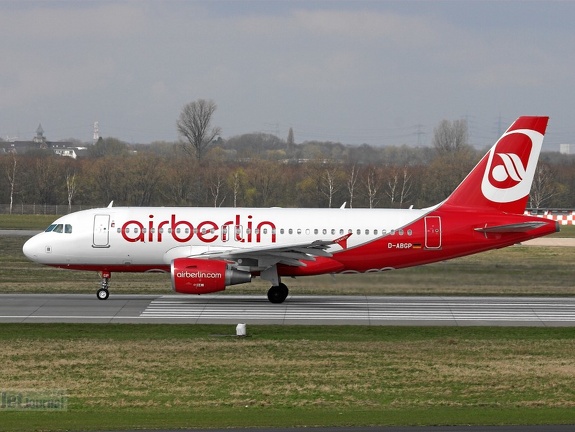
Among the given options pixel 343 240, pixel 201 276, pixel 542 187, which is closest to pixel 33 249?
pixel 201 276

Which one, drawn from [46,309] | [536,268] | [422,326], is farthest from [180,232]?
[536,268]

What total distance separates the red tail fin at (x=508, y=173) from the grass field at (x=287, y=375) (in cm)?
815

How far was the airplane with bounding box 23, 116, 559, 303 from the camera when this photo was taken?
124 feet

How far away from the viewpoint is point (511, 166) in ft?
126

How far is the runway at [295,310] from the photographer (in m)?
33.0

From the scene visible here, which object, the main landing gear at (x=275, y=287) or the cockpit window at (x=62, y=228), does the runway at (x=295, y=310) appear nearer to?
the main landing gear at (x=275, y=287)

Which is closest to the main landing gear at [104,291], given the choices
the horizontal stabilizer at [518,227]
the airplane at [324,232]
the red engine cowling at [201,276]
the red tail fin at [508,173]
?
the airplane at [324,232]

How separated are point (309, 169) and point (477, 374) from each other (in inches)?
3373

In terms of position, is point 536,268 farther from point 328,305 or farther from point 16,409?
point 16,409

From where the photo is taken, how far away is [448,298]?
133ft

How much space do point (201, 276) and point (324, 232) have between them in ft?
17.4

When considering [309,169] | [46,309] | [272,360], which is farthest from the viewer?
[309,169]

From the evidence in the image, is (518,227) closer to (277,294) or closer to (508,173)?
(508,173)

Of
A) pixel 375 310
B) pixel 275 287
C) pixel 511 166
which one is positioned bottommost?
pixel 375 310
